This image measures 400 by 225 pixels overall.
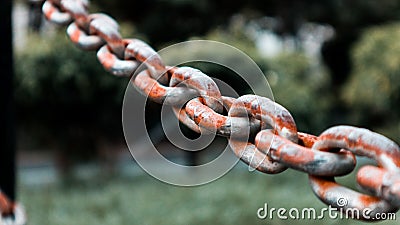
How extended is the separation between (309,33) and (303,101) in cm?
315

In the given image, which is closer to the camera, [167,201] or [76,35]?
[76,35]

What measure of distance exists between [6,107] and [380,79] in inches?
126

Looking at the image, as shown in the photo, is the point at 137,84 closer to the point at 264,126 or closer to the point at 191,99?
the point at 191,99

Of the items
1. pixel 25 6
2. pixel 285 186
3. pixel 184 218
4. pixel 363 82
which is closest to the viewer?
pixel 184 218

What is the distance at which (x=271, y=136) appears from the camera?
483 mm

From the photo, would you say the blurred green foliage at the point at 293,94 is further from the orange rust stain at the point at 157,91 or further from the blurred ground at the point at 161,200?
the orange rust stain at the point at 157,91

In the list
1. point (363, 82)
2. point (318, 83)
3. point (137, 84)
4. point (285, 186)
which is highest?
point (318, 83)

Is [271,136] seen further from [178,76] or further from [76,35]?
[76,35]

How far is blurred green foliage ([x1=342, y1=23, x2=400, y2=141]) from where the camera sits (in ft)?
12.2


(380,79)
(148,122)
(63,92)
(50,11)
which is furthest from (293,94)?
(50,11)

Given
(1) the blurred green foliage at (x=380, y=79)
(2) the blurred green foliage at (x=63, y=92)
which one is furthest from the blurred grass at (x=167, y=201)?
(1) the blurred green foliage at (x=380, y=79)

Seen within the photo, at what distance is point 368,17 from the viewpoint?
19.3 feet

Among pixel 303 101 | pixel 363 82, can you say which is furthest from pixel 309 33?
pixel 303 101

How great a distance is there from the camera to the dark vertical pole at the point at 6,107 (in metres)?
1.08
